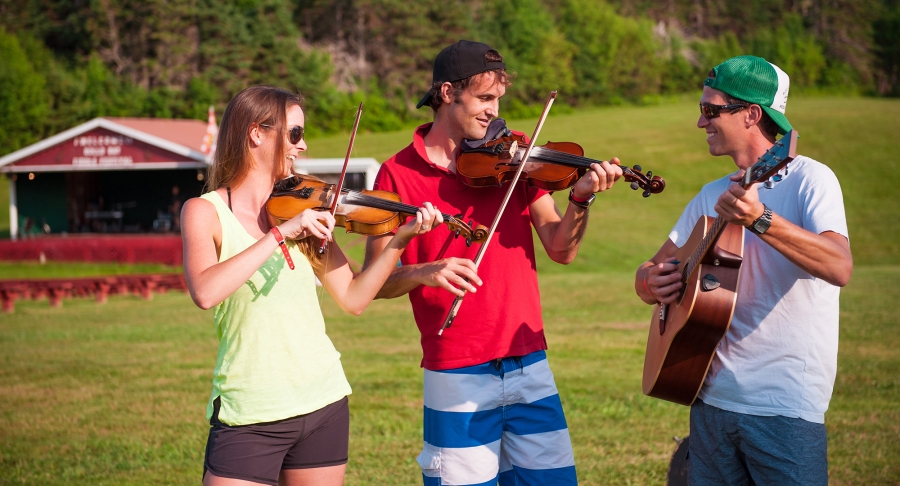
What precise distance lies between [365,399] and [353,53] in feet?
188

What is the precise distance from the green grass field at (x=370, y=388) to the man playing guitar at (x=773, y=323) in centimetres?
227

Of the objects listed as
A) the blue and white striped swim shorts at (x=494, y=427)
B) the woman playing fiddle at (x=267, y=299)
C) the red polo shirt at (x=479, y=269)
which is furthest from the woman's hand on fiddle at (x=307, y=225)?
the blue and white striped swim shorts at (x=494, y=427)

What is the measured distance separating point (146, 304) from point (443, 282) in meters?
13.2

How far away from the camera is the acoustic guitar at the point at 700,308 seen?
2480 millimetres

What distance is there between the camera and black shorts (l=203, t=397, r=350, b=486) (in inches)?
97.9

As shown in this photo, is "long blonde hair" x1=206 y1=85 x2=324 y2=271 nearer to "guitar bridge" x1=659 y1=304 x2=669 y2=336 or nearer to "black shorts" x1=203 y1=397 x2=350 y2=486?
"black shorts" x1=203 y1=397 x2=350 y2=486

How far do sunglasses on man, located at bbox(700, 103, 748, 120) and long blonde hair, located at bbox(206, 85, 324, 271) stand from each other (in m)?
1.45

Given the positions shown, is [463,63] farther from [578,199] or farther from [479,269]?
[479,269]

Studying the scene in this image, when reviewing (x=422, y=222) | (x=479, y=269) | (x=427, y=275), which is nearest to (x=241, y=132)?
(x=422, y=222)

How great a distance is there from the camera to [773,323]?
2.52 metres

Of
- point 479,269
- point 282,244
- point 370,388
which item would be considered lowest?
point 370,388

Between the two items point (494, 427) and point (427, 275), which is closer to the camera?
point (427, 275)

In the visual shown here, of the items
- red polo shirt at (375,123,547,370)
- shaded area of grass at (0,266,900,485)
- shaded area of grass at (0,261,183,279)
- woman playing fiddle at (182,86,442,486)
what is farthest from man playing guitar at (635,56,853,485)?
shaded area of grass at (0,261,183,279)

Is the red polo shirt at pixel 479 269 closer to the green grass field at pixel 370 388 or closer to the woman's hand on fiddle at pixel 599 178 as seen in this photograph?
the woman's hand on fiddle at pixel 599 178
